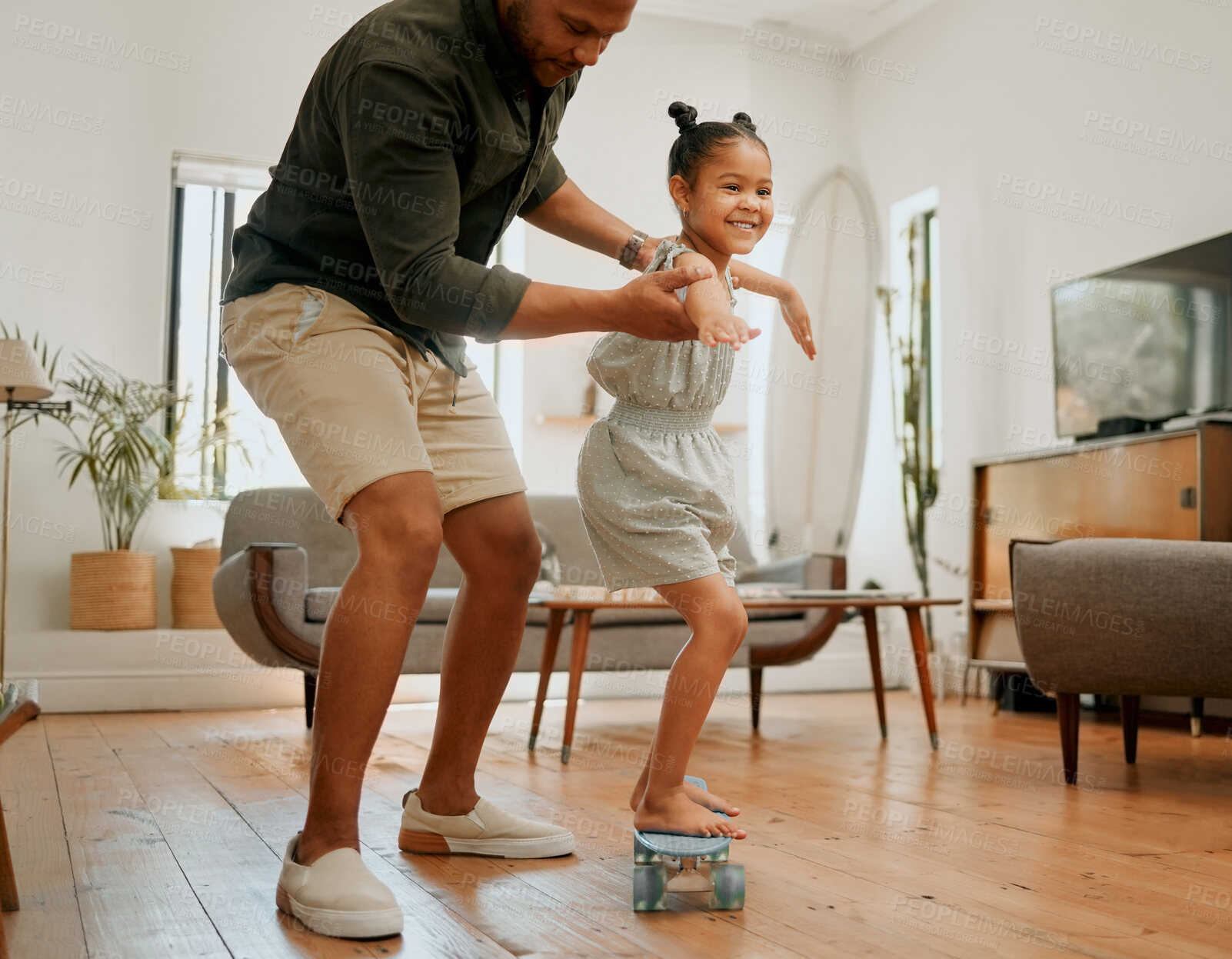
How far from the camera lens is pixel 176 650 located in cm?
427

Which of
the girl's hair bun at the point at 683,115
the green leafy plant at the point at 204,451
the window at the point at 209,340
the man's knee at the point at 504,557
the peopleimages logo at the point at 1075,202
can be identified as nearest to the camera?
the man's knee at the point at 504,557

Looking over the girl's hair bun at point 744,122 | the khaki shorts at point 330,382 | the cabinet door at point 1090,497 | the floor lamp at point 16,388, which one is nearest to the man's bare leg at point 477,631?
the khaki shorts at point 330,382

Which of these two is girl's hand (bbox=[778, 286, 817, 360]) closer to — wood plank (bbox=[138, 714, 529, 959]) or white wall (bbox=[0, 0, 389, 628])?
wood plank (bbox=[138, 714, 529, 959])

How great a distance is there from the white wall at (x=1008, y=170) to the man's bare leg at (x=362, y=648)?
3534 millimetres

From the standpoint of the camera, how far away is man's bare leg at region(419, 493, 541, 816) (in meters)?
1.63

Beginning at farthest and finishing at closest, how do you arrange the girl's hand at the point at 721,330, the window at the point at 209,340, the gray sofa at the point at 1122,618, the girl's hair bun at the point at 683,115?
the window at the point at 209,340, the gray sofa at the point at 1122,618, the girl's hair bun at the point at 683,115, the girl's hand at the point at 721,330

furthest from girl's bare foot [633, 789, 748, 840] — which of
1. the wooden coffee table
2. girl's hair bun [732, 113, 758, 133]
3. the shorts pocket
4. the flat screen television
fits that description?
the flat screen television

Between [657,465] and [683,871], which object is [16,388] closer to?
[657,465]

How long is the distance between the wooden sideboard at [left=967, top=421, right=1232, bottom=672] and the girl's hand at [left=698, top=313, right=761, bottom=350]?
6.83ft

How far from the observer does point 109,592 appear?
4203mm

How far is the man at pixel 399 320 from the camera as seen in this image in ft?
4.16

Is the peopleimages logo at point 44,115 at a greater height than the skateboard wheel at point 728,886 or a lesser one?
greater

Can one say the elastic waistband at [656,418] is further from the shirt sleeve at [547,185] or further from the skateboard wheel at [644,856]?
the skateboard wheel at [644,856]

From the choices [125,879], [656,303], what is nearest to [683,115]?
[656,303]
